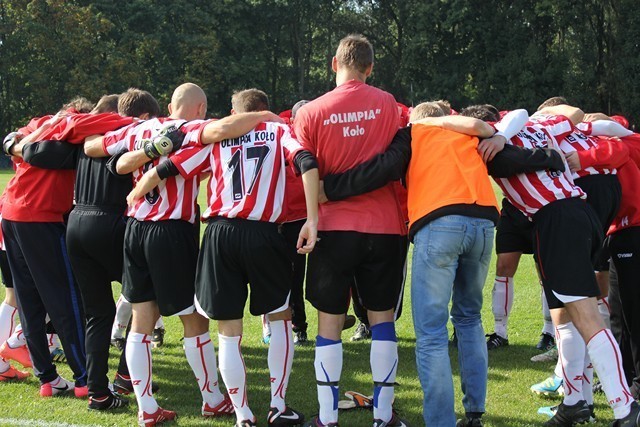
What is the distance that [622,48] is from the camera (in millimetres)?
44531

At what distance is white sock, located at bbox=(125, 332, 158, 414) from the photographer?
503 centimetres

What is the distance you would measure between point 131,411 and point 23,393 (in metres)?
1.08

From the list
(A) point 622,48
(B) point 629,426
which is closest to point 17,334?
(B) point 629,426

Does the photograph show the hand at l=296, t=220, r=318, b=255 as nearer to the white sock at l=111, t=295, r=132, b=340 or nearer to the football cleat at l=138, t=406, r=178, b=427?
the football cleat at l=138, t=406, r=178, b=427

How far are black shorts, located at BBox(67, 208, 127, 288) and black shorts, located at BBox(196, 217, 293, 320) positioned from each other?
81 centimetres

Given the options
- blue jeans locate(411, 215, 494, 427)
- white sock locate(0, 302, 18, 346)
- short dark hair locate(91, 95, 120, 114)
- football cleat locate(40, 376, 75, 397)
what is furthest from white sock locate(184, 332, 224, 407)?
white sock locate(0, 302, 18, 346)

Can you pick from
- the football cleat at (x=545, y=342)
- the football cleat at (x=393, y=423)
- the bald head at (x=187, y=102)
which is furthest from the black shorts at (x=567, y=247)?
the bald head at (x=187, y=102)

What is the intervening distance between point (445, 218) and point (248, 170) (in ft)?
4.38

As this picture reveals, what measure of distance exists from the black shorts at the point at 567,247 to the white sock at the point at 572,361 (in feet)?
0.87

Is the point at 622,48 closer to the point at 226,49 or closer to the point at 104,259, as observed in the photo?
the point at 226,49

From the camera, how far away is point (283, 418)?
4.99m

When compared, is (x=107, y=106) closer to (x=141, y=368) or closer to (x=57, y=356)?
(x=141, y=368)

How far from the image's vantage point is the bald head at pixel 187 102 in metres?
5.34

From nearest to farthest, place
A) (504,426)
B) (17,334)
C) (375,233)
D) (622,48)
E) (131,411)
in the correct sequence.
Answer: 1. (375,233)
2. (504,426)
3. (131,411)
4. (17,334)
5. (622,48)
